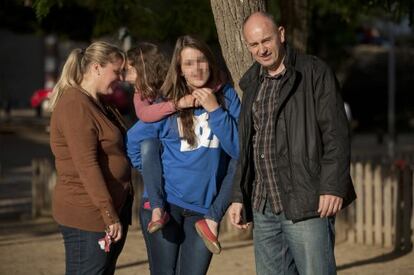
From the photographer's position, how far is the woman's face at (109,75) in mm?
4578

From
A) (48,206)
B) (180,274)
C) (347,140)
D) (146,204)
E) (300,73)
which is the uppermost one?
(300,73)

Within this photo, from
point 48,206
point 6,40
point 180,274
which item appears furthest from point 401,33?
point 180,274

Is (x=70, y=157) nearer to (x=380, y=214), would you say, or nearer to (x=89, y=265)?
(x=89, y=265)

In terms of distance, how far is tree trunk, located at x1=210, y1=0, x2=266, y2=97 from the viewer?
6199 mm

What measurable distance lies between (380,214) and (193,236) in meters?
5.53

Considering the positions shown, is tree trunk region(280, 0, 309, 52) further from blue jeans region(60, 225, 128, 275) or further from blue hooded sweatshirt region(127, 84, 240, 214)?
blue jeans region(60, 225, 128, 275)

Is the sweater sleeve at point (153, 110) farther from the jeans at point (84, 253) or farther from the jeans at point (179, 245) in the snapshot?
the jeans at point (84, 253)

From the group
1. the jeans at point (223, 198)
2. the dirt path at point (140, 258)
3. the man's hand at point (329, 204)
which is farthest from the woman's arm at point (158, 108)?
the dirt path at point (140, 258)

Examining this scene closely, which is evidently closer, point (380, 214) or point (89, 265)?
point (89, 265)

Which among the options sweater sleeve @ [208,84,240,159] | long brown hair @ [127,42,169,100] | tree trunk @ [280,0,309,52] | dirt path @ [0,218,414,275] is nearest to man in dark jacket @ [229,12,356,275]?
sweater sleeve @ [208,84,240,159]

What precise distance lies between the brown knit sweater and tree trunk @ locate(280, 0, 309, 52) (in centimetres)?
552

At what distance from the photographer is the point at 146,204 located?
15.3 feet

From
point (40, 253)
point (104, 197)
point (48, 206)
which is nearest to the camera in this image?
point (104, 197)

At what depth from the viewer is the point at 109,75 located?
181 inches
